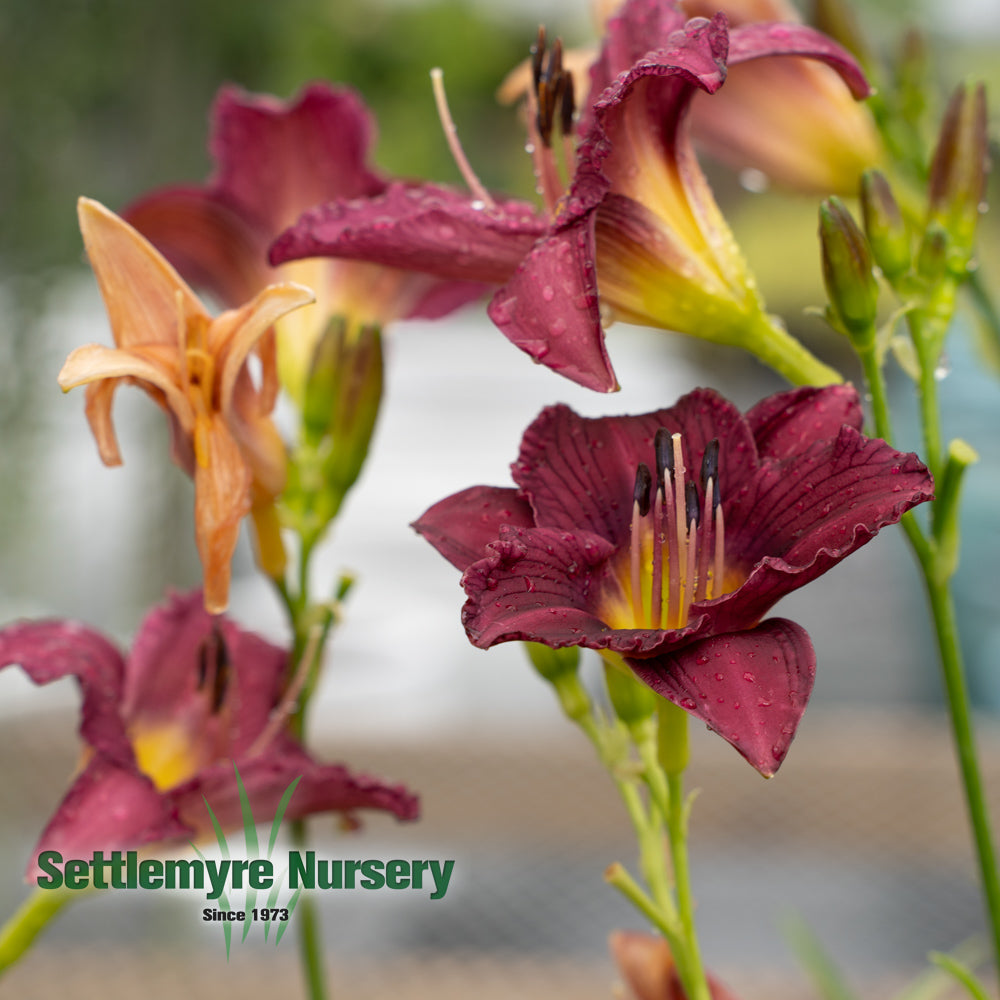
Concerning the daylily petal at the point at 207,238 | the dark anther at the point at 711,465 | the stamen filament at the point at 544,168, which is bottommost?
the dark anther at the point at 711,465

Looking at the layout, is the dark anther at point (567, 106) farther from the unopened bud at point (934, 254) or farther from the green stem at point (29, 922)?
the green stem at point (29, 922)

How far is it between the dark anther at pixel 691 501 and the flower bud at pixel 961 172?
0.11 m

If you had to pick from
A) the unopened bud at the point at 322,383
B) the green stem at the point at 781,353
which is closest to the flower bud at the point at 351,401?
the unopened bud at the point at 322,383

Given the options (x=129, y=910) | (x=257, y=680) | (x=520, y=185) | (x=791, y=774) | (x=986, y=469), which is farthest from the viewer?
(x=520, y=185)

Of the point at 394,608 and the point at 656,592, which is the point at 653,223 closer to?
the point at 656,592

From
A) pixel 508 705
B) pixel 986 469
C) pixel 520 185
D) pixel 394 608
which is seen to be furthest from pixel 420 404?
pixel 986 469

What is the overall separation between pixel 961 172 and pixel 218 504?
0.20 metres

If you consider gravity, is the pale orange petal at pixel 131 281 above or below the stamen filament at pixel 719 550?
above

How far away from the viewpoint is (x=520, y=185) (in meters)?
4.40

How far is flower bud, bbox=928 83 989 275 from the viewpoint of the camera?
0.28m

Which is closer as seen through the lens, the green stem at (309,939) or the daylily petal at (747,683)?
the daylily petal at (747,683)

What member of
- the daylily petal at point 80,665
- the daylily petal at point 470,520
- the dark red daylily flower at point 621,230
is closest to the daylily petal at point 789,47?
the dark red daylily flower at point 621,230

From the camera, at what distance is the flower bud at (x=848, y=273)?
0.25 meters

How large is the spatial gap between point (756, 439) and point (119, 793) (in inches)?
6.7
